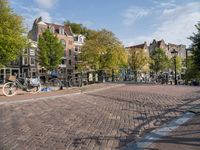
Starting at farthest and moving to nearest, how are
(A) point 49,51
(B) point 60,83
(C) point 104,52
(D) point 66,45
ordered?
(D) point 66,45 → (C) point 104,52 → (A) point 49,51 → (B) point 60,83

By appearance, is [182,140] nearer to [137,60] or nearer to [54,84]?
[54,84]

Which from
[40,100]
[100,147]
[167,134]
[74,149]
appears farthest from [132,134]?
[40,100]

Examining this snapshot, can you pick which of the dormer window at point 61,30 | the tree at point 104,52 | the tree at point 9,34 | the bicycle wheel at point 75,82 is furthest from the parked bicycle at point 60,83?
the dormer window at point 61,30

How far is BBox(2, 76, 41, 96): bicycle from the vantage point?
1361 centimetres

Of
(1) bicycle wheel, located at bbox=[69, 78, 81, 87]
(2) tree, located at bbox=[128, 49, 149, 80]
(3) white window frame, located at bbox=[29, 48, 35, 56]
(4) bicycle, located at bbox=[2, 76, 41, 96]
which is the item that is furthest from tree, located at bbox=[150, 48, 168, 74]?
(4) bicycle, located at bbox=[2, 76, 41, 96]

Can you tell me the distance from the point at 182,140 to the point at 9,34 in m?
24.3

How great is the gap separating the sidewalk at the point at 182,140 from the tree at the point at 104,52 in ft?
129

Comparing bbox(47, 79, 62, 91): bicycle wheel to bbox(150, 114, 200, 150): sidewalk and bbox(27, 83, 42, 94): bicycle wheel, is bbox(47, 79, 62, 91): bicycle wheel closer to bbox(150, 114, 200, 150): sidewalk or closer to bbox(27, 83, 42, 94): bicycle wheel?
bbox(27, 83, 42, 94): bicycle wheel

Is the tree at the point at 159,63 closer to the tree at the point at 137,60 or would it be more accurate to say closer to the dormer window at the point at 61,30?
the tree at the point at 137,60

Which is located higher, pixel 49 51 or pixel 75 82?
pixel 49 51

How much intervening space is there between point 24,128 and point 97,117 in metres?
2.26

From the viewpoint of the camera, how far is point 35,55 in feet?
177

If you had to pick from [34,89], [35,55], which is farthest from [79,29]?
[34,89]

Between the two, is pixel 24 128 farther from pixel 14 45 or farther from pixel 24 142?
pixel 14 45
